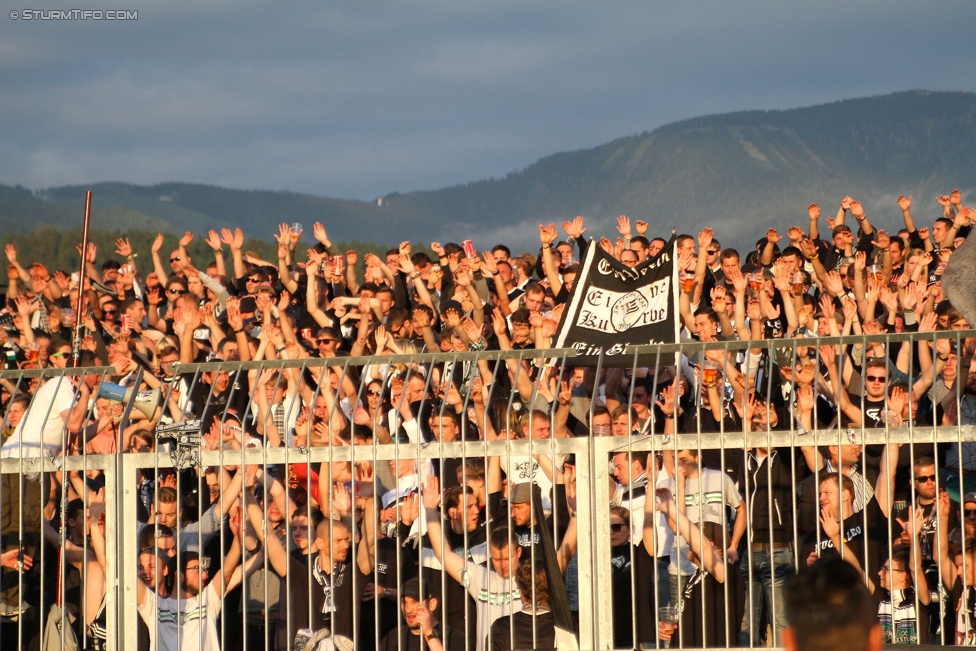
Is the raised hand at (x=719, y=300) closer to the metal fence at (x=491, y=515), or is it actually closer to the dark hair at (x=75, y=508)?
the metal fence at (x=491, y=515)

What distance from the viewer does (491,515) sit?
6961 millimetres

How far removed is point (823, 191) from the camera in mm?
25109

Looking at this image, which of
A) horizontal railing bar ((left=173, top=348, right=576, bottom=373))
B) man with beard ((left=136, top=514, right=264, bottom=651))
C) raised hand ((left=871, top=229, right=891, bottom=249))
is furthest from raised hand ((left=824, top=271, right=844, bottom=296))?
man with beard ((left=136, top=514, right=264, bottom=651))

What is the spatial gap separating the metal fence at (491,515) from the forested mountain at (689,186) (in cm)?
1605

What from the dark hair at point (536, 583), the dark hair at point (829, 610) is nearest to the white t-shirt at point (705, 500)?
the dark hair at point (536, 583)

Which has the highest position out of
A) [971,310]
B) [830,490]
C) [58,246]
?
[58,246]

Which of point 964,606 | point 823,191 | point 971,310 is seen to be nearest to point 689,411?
point 964,606

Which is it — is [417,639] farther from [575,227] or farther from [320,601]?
[575,227]

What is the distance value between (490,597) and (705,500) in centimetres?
130

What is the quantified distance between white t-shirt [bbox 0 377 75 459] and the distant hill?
15.4 metres

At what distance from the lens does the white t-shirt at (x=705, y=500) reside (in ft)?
22.7

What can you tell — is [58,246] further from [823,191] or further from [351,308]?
[823,191]

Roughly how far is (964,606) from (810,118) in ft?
74.2

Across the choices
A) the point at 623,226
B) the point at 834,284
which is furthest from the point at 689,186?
the point at 834,284
